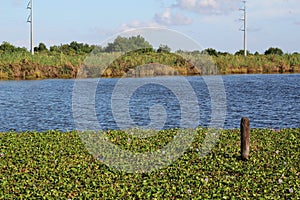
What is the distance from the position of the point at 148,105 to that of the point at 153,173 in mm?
18485

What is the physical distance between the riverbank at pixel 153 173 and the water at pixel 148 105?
7328 millimetres

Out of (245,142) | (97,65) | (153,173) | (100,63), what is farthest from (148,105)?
(100,63)

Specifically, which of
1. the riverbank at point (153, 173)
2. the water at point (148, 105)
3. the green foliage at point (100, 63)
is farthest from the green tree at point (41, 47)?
the riverbank at point (153, 173)

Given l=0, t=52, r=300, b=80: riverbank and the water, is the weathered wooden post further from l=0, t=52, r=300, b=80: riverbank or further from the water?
l=0, t=52, r=300, b=80: riverbank

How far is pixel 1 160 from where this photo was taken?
40.1ft

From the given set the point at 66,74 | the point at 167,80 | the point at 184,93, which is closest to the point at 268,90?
the point at 184,93

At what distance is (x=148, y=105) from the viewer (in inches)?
1160

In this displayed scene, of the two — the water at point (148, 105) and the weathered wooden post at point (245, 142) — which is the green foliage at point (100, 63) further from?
the weathered wooden post at point (245, 142)

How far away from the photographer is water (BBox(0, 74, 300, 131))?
22.8 metres

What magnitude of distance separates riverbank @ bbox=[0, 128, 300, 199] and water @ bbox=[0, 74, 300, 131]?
24.0 feet

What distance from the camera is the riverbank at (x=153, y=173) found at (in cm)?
952

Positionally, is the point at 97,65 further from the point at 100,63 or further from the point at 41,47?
the point at 41,47

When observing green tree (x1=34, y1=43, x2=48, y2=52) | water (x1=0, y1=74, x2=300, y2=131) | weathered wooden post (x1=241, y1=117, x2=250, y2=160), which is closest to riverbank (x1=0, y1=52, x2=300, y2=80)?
water (x1=0, y1=74, x2=300, y2=131)

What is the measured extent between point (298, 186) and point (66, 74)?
138ft
